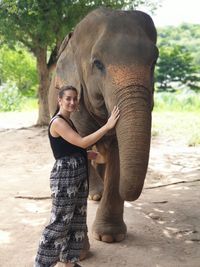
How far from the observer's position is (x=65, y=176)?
11.5 ft

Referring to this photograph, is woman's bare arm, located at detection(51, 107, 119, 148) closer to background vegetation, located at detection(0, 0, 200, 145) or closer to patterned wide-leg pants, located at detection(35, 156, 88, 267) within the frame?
patterned wide-leg pants, located at detection(35, 156, 88, 267)

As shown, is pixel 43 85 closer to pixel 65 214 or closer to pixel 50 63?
pixel 50 63

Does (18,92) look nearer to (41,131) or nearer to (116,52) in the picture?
(41,131)

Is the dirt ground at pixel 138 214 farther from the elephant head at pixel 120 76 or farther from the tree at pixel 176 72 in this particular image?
the tree at pixel 176 72

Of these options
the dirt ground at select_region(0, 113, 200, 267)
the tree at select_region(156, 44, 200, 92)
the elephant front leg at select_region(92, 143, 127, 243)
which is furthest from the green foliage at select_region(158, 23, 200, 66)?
the elephant front leg at select_region(92, 143, 127, 243)

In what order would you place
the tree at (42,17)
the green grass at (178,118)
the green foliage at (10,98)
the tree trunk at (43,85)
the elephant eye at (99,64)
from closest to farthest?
1. the elephant eye at (99,64)
2. the tree at (42,17)
3. the green grass at (178,118)
4. the tree trunk at (43,85)
5. the green foliage at (10,98)

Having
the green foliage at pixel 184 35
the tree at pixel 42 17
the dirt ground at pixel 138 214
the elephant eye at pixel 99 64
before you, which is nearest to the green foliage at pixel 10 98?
the tree at pixel 42 17

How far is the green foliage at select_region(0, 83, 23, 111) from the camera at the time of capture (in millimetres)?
20603

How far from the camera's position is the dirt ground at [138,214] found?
4.28 meters

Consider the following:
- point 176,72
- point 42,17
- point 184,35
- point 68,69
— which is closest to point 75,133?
point 68,69

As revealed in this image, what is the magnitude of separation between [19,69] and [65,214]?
19809 mm

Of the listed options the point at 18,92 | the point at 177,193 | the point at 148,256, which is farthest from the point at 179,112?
the point at 148,256

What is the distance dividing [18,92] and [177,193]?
17.3 m

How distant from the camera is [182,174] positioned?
309 inches
